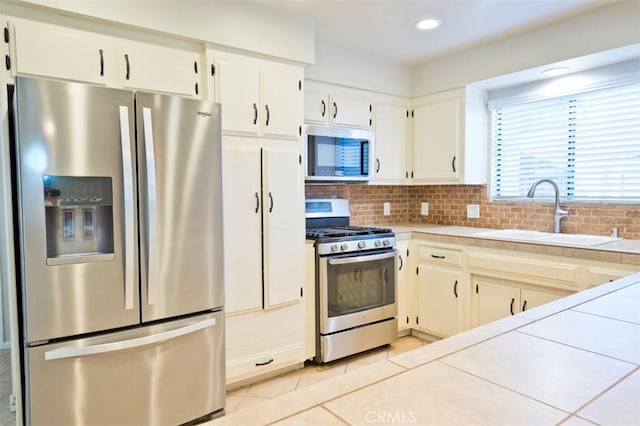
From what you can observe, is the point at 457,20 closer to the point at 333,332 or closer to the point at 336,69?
the point at 336,69

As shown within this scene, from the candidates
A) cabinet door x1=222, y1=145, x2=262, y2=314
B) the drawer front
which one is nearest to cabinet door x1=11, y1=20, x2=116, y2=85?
cabinet door x1=222, y1=145, x2=262, y2=314

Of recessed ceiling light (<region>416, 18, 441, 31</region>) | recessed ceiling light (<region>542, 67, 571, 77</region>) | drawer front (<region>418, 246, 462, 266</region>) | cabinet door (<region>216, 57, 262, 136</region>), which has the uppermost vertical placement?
recessed ceiling light (<region>416, 18, 441, 31</region>)

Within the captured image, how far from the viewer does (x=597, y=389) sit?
0.68 meters

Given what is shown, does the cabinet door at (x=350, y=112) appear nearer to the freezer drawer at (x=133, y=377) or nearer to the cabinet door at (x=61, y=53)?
the cabinet door at (x=61, y=53)

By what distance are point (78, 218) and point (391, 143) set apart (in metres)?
2.63

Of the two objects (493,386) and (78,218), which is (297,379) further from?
(493,386)

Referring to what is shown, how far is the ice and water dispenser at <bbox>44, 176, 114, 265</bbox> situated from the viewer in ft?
5.43

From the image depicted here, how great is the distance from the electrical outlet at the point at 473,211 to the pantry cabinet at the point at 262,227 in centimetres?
176

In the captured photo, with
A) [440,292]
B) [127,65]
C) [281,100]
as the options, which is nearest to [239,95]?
[281,100]

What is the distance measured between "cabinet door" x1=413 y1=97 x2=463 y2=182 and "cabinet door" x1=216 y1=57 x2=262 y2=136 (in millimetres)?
1769

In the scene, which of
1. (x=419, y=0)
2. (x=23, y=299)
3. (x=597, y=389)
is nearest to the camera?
(x=597, y=389)

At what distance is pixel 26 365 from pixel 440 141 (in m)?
3.24

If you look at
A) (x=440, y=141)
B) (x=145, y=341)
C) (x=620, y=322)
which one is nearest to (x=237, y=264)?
(x=145, y=341)

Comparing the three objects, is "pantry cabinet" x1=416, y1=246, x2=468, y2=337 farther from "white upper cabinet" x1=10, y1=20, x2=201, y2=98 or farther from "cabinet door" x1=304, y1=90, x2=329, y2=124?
"white upper cabinet" x1=10, y1=20, x2=201, y2=98
